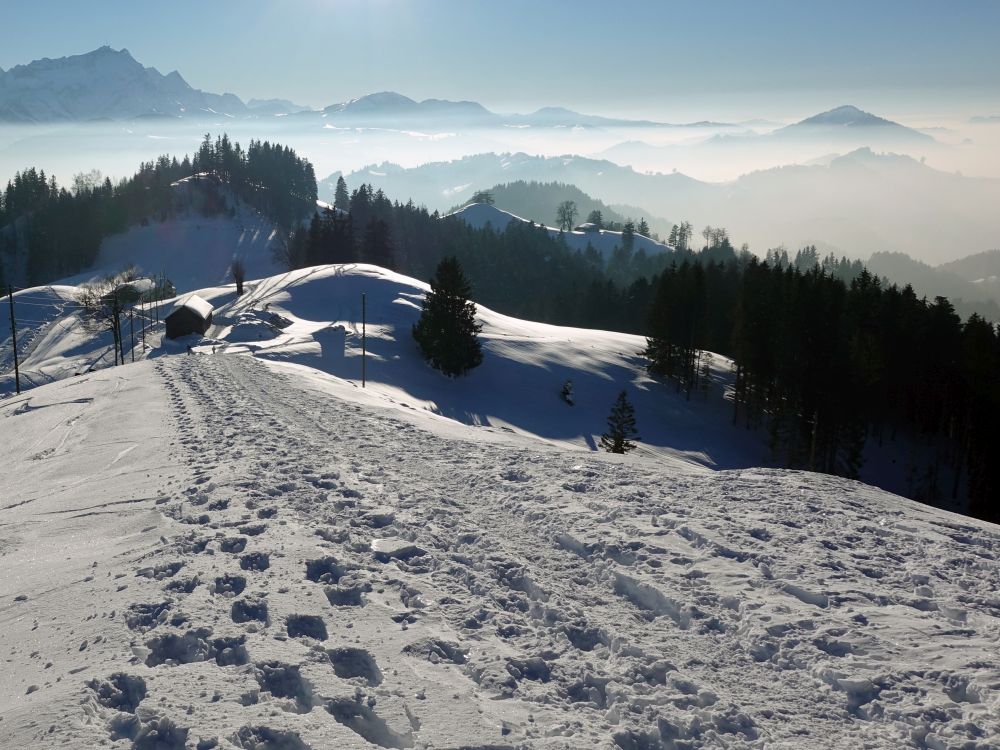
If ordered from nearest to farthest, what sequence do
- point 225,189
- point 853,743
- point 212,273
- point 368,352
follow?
1. point 853,743
2. point 368,352
3. point 212,273
4. point 225,189

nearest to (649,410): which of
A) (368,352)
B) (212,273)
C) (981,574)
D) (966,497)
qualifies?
(368,352)

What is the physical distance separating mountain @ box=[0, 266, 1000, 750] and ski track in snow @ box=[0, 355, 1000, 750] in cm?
4

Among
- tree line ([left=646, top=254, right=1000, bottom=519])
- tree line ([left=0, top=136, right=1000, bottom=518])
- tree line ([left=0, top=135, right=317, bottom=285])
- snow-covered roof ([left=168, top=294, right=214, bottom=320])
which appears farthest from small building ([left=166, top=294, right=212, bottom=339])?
tree line ([left=0, top=135, right=317, bottom=285])

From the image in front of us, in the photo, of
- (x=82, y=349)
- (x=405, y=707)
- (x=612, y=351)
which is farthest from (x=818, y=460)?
(x=82, y=349)

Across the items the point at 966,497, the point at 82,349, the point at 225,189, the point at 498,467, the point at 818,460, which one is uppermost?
the point at 225,189

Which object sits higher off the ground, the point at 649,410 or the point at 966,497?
the point at 649,410

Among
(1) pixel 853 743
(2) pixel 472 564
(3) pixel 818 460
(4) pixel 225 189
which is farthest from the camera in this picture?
(4) pixel 225 189

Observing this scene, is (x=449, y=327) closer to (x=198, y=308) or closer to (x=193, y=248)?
(x=198, y=308)

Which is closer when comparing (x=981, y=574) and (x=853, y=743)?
(x=853, y=743)

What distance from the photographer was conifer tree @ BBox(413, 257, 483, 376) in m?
54.2

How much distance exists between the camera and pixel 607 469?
1512 cm

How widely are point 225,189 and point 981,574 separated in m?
199

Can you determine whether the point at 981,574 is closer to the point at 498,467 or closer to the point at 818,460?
the point at 498,467

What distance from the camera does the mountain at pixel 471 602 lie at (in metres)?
6.15
